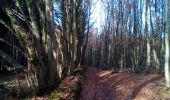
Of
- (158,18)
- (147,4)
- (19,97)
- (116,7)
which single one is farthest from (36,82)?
(116,7)

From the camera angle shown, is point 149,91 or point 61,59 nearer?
point 149,91

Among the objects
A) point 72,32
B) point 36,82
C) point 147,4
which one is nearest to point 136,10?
point 147,4

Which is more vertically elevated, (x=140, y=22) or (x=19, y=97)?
(x=140, y=22)

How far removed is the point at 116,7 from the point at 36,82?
1215 inches

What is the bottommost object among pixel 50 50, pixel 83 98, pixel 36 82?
pixel 83 98

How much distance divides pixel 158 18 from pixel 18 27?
1070 inches

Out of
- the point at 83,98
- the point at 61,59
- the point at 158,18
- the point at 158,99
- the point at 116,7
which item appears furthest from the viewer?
the point at 116,7

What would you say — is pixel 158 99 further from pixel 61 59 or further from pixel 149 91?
pixel 61 59

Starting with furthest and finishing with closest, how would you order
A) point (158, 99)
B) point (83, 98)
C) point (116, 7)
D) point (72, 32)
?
point (116, 7)
point (72, 32)
point (83, 98)
point (158, 99)

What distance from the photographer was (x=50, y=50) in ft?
47.9

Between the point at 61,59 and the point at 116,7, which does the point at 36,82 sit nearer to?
the point at 61,59

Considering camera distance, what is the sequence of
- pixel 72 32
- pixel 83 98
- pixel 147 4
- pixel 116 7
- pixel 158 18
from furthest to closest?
pixel 116 7
pixel 158 18
pixel 147 4
pixel 72 32
pixel 83 98

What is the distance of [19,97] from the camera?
14.6m

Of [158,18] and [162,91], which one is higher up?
[158,18]
